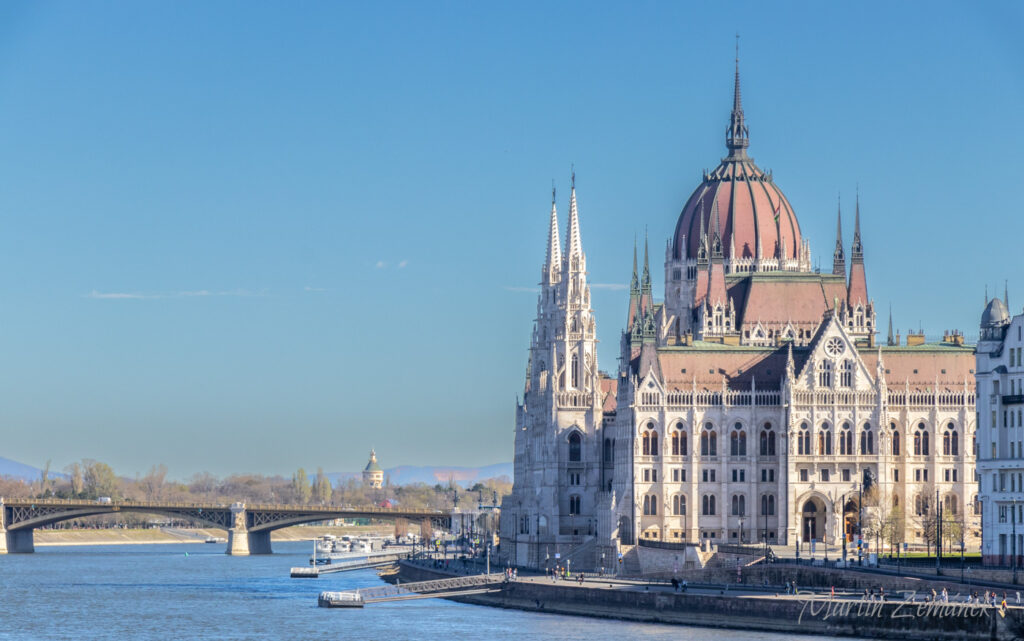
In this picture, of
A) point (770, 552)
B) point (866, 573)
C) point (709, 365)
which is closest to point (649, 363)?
point (709, 365)

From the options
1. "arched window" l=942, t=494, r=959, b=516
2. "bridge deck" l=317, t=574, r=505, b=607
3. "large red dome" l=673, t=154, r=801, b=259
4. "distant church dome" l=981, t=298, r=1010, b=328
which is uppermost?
"large red dome" l=673, t=154, r=801, b=259

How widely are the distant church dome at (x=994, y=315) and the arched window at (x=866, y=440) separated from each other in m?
32.3

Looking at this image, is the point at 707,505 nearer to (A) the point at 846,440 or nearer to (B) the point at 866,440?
(A) the point at 846,440

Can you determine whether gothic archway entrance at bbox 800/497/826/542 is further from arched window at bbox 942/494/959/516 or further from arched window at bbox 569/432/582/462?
arched window at bbox 569/432/582/462

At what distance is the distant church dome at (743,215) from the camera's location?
609ft

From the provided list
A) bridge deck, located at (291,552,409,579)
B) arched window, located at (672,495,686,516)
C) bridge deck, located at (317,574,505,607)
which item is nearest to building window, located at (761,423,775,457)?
arched window, located at (672,495,686,516)

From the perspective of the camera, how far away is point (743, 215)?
186 meters

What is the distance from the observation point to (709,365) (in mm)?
157875

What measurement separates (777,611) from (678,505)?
48.8m

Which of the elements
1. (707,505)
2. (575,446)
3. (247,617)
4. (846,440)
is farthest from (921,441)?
(247,617)

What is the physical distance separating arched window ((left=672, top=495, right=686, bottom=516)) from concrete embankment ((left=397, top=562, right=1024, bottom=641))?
22576 mm

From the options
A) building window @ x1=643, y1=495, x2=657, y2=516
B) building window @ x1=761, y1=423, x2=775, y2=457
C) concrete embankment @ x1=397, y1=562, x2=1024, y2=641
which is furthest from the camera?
building window @ x1=761, y1=423, x2=775, y2=457

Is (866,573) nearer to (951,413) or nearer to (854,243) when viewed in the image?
(951,413)

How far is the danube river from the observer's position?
114 meters
